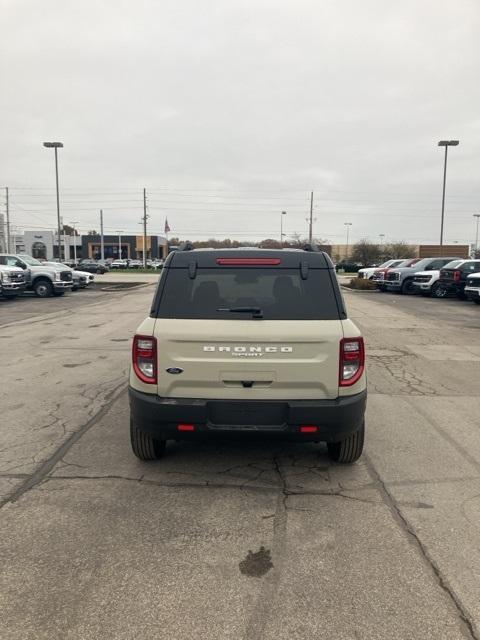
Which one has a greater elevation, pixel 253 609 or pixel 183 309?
pixel 183 309

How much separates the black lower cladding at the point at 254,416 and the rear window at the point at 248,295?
2.07ft

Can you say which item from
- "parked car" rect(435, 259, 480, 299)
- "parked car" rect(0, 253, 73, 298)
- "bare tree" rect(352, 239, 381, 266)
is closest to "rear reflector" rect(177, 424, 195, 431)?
"parked car" rect(0, 253, 73, 298)

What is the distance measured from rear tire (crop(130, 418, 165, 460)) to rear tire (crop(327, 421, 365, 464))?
1486 mm

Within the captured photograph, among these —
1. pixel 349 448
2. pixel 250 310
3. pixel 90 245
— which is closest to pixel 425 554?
pixel 349 448

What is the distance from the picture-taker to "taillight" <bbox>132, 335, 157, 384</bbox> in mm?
3656

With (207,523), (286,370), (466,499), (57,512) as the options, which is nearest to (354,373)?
(286,370)

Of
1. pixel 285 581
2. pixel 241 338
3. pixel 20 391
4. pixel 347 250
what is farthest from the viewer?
pixel 347 250

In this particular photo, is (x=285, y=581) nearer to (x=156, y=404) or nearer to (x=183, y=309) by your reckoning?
(x=156, y=404)

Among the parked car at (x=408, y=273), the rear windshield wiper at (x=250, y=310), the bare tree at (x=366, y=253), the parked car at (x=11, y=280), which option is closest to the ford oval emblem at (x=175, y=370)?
the rear windshield wiper at (x=250, y=310)

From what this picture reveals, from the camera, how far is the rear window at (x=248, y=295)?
146 inches

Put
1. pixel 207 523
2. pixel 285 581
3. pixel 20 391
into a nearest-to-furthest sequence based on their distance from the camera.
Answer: pixel 285 581, pixel 207 523, pixel 20 391

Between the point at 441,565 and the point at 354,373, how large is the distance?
1.36m

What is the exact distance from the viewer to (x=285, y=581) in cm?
269

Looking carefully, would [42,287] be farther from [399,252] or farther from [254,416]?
[399,252]
